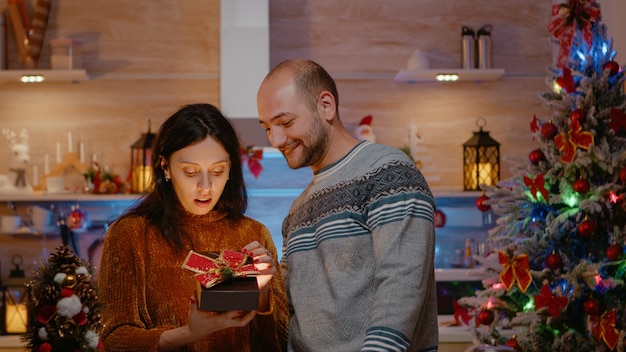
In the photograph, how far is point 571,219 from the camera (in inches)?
150

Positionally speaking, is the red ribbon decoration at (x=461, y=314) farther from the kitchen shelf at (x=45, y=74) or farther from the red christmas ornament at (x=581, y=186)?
the kitchen shelf at (x=45, y=74)

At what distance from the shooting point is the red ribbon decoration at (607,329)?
351 centimetres

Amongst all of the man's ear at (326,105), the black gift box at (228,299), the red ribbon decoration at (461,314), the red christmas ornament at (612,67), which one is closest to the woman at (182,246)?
the black gift box at (228,299)

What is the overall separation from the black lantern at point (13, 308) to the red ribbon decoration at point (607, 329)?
9.89ft

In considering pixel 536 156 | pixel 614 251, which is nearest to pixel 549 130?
pixel 536 156

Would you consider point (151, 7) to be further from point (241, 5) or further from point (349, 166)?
point (349, 166)

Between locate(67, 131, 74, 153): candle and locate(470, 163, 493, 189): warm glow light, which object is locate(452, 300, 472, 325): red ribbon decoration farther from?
locate(67, 131, 74, 153): candle

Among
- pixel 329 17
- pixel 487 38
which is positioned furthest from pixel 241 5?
pixel 487 38

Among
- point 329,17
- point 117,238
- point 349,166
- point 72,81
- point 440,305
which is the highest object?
point 329,17

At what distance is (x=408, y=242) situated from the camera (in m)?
1.79

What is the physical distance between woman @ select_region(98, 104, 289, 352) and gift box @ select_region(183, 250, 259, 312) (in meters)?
0.07

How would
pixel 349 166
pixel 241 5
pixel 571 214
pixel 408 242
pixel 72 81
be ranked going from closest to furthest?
pixel 408 242
pixel 349 166
pixel 571 214
pixel 241 5
pixel 72 81

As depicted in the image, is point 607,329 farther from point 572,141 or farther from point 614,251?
point 572,141

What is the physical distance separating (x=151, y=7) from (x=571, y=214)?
2.93m
